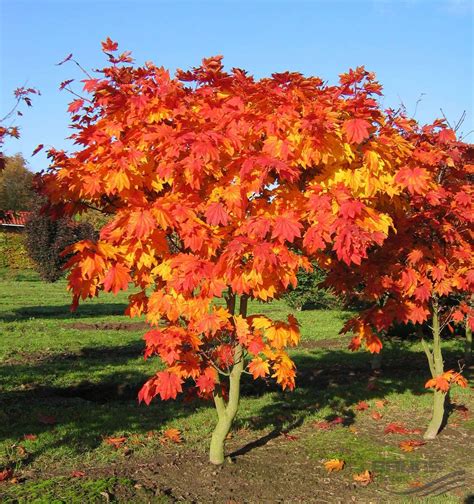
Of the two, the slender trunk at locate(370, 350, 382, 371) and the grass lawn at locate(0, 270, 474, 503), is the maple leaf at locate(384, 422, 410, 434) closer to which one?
the grass lawn at locate(0, 270, 474, 503)

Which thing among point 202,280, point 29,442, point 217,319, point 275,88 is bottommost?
point 29,442

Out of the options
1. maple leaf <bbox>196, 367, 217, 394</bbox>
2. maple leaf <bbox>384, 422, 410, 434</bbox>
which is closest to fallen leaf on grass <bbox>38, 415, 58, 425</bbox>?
maple leaf <bbox>196, 367, 217, 394</bbox>

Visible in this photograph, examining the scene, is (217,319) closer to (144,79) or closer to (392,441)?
(144,79)

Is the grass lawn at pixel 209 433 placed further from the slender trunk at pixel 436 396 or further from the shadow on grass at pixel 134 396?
the slender trunk at pixel 436 396

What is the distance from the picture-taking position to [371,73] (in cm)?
435

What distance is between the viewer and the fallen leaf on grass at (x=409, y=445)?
590cm

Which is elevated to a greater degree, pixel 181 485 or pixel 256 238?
pixel 256 238

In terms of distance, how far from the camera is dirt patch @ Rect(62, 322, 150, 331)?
13657 millimetres

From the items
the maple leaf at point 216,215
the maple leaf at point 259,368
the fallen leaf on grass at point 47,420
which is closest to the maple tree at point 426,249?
the maple leaf at point 259,368

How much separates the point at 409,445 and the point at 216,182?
3478 millimetres

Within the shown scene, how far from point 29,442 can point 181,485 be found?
181 cm

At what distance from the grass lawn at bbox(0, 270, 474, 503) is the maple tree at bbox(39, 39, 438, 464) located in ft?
2.86

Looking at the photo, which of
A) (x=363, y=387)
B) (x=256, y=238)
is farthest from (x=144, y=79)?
(x=363, y=387)

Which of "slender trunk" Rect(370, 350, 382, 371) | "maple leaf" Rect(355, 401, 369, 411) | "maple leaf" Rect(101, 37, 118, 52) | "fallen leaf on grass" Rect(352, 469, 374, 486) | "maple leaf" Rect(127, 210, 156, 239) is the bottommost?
"fallen leaf on grass" Rect(352, 469, 374, 486)
